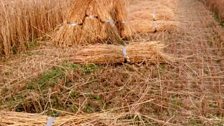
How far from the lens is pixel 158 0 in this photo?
26.2 ft

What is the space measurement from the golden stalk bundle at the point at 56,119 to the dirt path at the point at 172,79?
45cm

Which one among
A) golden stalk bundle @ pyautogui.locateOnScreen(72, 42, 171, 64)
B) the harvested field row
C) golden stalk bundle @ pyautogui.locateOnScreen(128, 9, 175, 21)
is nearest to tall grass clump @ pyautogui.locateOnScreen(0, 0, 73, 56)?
the harvested field row

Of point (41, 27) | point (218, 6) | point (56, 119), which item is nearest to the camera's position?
point (56, 119)

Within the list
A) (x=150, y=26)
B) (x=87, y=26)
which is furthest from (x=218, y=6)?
(x=87, y=26)

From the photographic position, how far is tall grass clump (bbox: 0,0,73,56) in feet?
16.2

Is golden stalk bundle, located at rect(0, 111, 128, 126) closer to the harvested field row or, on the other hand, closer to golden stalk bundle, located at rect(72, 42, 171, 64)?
golden stalk bundle, located at rect(72, 42, 171, 64)

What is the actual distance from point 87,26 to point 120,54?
100cm

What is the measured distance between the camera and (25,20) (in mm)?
5289

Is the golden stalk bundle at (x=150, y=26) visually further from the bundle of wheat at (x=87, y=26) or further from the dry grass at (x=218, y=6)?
the dry grass at (x=218, y=6)

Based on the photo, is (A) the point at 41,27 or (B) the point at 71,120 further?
(A) the point at 41,27

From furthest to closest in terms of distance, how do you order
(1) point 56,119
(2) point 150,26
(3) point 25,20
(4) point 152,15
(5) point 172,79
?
(4) point 152,15 → (2) point 150,26 → (3) point 25,20 → (5) point 172,79 → (1) point 56,119

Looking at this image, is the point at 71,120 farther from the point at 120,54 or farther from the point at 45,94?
the point at 120,54

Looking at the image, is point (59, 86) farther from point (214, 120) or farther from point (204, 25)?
point (204, 25)

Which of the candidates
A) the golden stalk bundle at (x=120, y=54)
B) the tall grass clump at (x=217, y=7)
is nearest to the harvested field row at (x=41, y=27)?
the golden stalk bundle at (x=120, y=54)
